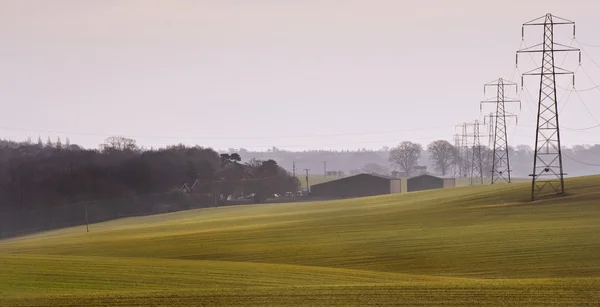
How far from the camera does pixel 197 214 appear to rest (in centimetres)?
12112

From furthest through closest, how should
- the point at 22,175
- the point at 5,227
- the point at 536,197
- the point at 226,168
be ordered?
1. the point at 226,168
2. the point at 22,175
3. the point at 5,227
4. the point at 536,197

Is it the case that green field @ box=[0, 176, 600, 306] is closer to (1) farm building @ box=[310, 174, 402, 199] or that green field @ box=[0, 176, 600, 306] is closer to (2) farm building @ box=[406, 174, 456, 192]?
(1) farm building @ box=[310, 174, 402, 199]

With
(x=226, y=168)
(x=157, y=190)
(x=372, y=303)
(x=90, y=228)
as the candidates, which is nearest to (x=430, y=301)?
(x=372, y=303)

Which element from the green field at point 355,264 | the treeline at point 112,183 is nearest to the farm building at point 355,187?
the treeline at point 112,183

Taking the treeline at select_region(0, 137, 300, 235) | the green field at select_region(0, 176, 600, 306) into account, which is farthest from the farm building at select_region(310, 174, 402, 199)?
the green field at select_region(0, 176, 600, 306)

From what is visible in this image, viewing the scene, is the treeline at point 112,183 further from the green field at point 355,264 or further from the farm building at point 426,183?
the green field at point 355,264

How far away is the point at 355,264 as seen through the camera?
147 feet

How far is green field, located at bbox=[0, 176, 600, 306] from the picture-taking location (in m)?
29.8

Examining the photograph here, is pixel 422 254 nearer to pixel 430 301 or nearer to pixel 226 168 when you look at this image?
pixel 430 301

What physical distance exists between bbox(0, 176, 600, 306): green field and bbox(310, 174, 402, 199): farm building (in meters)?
94.4

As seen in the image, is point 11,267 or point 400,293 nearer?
point 400,293

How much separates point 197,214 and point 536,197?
60.2m

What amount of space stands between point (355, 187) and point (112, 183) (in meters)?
50.0

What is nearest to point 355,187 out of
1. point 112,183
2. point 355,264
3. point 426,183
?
point 426,183
